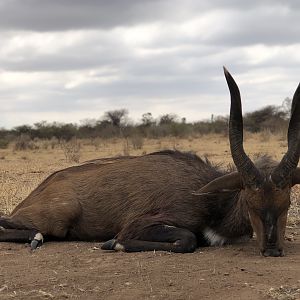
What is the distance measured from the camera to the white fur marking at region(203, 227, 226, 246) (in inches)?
283

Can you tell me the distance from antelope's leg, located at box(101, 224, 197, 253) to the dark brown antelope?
0.04 ft

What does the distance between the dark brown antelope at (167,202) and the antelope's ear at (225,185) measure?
0.4 inches

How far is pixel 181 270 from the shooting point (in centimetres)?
573

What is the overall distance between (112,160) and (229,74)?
275 cm

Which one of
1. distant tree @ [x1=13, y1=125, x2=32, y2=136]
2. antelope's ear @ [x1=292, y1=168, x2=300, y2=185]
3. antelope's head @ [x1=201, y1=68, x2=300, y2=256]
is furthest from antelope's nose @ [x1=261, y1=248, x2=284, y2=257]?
distant tree @ [x1=13, y1=125, x2=32, y2=136]

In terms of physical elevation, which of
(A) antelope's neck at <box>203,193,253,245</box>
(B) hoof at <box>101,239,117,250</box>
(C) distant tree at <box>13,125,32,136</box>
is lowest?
(B) hoof at <box>101,239,117,250</box>

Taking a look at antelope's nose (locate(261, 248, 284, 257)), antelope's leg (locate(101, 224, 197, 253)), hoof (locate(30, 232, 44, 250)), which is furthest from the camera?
hoof (locate(30, 232, 44, 250))

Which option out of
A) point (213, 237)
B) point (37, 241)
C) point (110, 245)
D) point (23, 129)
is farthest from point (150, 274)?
point (23, 129)

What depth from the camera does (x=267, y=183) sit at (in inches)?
250

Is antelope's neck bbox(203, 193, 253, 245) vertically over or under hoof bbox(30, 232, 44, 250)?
over

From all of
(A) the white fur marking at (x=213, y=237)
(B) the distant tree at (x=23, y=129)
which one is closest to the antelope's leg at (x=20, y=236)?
(A) the white fur marking at (x=213, y=237)

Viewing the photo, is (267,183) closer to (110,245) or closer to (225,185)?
(225,185)

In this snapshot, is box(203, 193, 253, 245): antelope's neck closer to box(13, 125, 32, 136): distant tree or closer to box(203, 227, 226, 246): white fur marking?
box(203, 227, 226, 246): white fur marking

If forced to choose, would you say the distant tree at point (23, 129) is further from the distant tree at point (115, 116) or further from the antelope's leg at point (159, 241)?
the antelope's leg at point (159, 241)
